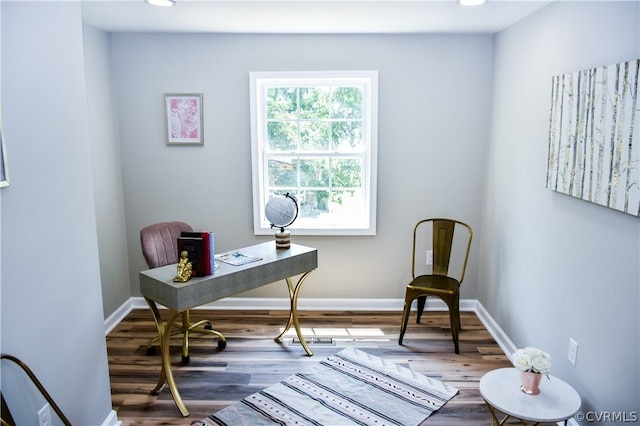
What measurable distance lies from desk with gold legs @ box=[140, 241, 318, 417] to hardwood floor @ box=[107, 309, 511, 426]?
5.7 inches

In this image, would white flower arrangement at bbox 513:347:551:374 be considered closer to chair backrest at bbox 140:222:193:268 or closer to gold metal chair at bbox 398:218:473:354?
gold metal chair at bbox 398:218:473:354

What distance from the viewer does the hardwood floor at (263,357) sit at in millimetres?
2637

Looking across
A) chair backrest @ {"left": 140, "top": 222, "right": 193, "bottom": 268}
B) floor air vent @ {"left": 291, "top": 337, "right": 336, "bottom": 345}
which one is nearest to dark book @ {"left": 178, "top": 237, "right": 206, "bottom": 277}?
chair backrest @ {"left": 140, "top": 222, "right": 193, "bottom": 268}

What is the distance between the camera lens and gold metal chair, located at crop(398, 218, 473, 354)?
3275 millimetres

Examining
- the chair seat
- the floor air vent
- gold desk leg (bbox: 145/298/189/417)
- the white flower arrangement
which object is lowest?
the floor air vent

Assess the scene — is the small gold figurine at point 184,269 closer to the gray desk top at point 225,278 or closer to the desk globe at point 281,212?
the gray desk top at point 225,278

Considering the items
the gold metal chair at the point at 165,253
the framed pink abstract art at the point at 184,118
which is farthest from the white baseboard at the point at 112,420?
the framed pink abstract art at the point at 184,118

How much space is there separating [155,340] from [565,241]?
8.83 feet

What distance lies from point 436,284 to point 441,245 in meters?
0.39

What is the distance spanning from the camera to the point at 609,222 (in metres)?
2.08

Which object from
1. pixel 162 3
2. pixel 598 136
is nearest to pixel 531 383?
pixel 598 136

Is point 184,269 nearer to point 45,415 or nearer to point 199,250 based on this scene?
point 199,250

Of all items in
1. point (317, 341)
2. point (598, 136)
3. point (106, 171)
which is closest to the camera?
point (598, 136)

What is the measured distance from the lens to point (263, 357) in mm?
3209
